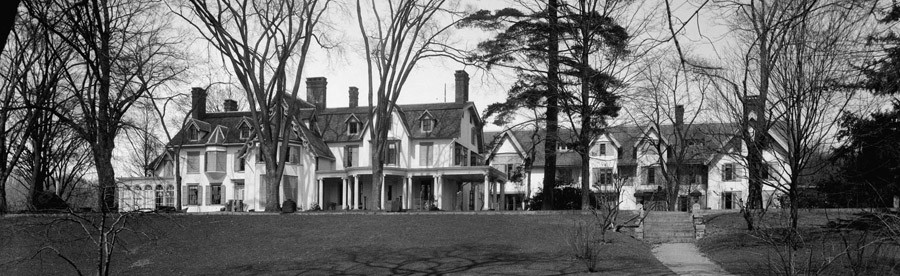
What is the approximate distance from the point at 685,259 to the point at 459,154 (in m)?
30.6

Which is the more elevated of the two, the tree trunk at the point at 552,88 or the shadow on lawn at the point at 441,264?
the tree trunk at the point at 552,88

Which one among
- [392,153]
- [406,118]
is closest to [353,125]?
[406,118]

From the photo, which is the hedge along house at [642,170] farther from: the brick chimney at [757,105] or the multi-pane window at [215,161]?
the brick chimney at [757,105]

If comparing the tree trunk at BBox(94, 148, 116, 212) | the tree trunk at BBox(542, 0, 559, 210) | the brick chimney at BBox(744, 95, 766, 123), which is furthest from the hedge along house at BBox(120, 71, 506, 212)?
the tree trunk at BBox(94, 148, 116, 212)

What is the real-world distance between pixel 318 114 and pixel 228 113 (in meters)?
6.31

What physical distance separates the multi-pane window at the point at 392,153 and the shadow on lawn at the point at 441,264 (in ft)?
94.3

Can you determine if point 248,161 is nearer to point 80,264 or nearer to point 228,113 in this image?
point 228,113

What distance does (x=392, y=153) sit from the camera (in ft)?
168

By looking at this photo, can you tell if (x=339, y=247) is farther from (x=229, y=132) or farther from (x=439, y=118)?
(x=229, y=132)

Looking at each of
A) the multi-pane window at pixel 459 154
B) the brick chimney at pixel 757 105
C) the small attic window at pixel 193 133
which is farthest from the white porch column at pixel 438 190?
the brick chimney at pixel 757 105

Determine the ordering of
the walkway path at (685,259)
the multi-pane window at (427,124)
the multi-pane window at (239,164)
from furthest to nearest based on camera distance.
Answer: the multi-pane window at (239,164) < the multi-pane window at (427,124) < the walkway path at (685,259)

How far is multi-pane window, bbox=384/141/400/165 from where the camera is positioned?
50.9 meters

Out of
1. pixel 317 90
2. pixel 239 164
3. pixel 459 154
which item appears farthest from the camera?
pixel 317 90

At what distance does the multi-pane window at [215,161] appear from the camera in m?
52.4
